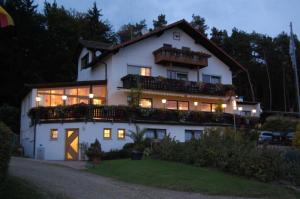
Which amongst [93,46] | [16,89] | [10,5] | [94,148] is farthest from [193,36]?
[10,5]

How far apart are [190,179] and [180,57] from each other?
69.2 feet

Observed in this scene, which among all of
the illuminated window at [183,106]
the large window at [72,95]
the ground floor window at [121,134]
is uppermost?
the large window at [72,95]

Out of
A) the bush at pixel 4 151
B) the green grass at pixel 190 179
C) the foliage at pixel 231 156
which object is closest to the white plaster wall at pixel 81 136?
the foliage at pixel 231 156

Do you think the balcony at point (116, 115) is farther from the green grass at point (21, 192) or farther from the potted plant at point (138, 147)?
the green grass at point (21, 192)

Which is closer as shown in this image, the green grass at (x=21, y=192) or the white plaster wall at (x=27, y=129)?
the green grass at (x=21, y=192)

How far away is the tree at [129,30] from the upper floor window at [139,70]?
1229 inches

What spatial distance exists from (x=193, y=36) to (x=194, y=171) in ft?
76.2

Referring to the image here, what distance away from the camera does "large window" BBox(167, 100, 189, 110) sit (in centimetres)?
3941

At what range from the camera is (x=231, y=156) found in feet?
69.2

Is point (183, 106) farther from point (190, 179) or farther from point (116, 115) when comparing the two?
point (190, 179)

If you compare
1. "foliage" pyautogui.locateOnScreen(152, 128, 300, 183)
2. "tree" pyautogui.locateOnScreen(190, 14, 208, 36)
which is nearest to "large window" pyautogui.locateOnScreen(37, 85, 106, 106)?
"foliage" pyautogui.locateOnScreen(152, 128, 300, 183)

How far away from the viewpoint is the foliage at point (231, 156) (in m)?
19.8

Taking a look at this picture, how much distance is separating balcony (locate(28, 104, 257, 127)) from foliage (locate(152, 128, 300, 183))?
24.1 ft

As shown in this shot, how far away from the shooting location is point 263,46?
77812mm
